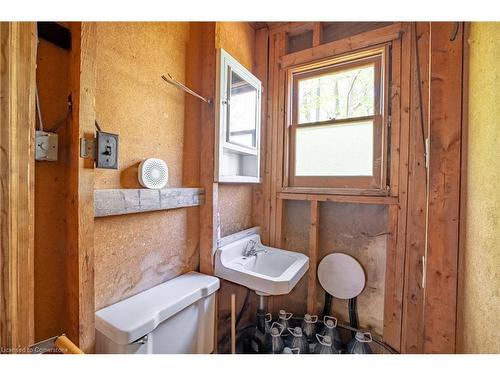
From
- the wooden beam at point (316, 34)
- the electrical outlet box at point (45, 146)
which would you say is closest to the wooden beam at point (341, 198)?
the wooden beam at point (316, 34)

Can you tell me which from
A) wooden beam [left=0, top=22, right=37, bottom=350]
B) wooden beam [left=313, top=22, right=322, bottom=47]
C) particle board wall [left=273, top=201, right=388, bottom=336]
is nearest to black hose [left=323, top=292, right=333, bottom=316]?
particle board wall [left=273, top=201, right=388, bottom=336]

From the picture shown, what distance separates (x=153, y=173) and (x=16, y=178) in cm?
47

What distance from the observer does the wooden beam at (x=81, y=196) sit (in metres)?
0.74

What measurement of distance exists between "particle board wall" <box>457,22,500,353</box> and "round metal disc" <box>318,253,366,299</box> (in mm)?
634

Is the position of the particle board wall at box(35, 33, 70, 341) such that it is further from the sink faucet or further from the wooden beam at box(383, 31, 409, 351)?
the wooden beam at box(383, 31, 409, 351)

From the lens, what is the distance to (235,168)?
5.38ft

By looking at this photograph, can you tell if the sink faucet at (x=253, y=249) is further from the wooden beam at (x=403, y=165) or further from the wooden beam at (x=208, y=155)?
the wooden beam at (x=403, y=165)

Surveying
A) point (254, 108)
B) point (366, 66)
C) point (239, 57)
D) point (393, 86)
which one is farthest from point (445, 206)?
point (239, 57)

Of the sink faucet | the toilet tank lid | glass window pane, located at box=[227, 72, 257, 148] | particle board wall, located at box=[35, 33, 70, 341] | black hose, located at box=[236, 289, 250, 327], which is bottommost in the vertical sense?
black hose, located at box=[236, 289, 250, 327]

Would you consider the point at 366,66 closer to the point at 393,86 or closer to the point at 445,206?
the point at 393,86

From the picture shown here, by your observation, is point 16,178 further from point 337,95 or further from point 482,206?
point 337,95

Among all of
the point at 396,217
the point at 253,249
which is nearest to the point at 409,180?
the point at 396,217

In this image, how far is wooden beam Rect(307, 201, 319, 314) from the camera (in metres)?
1.60

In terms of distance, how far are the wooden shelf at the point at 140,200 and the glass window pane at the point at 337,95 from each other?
3.58 ft
